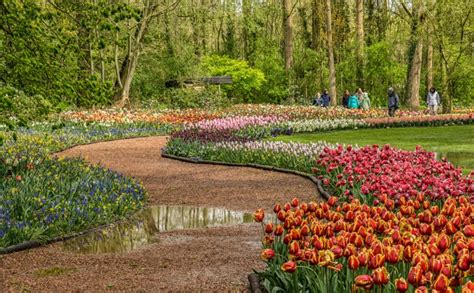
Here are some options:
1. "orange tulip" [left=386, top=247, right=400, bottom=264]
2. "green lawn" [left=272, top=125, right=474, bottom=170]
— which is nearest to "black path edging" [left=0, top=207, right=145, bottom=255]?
"orange tulip" [left=386, top=247, right=400, bottom=264]

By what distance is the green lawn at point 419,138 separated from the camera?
1555 cm

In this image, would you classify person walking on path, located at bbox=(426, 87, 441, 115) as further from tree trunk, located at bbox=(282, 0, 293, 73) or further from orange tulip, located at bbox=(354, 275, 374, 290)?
orange tulip, located at bbox=(354, 275, 374, 290)

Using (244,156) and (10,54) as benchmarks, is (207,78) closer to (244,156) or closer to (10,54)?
(244,156)

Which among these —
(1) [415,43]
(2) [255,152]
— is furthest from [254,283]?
(1) [415,43]

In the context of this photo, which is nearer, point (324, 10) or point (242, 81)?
point (324, 10)

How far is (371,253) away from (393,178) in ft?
13.8

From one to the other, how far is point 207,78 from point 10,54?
3048 cm

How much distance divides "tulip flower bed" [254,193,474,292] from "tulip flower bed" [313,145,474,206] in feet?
2.88

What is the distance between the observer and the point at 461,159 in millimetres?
14008

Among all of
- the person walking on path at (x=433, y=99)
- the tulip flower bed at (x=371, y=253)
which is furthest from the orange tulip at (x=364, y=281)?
the person walking on path at (x=433, y=99)

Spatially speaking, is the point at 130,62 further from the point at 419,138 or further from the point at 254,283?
the point at 254,283

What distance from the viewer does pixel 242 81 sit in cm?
4184

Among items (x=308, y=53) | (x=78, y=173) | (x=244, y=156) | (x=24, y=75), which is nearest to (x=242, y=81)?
(x=308, y=53)

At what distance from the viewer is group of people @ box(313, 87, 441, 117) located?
2791cm
